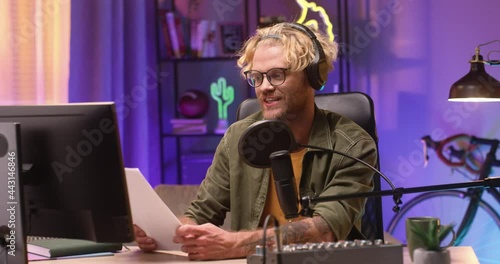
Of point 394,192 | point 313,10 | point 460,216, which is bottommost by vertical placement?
point 460,216

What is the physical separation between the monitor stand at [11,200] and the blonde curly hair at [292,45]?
0.92 meters

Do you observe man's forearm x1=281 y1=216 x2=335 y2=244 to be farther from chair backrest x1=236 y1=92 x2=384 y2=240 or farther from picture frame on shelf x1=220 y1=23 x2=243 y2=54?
picture frame on shelf x1=220 y1=23 x2=243 y2=54

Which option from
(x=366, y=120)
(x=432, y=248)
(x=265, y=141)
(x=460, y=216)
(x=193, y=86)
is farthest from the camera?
(x=193, y=86)

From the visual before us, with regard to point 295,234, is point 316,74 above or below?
above

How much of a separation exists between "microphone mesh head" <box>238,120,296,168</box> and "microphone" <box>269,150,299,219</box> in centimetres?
11

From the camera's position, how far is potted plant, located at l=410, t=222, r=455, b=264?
1.69 m

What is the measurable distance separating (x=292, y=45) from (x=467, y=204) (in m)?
2.45

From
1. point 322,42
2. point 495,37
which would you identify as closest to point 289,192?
point 322,42

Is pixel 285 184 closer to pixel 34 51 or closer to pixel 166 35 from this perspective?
pixel 34 51

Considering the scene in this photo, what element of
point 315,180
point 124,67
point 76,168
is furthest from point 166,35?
point 76,168

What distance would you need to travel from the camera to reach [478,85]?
116 inches

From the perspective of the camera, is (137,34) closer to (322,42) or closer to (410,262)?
(322,42)

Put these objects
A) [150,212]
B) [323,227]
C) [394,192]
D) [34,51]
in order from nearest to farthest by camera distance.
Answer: [394,192]
[150,212]
[323,227]
[34,51]

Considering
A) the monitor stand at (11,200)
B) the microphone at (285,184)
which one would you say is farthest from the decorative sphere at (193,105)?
the microphone at (285,184)
